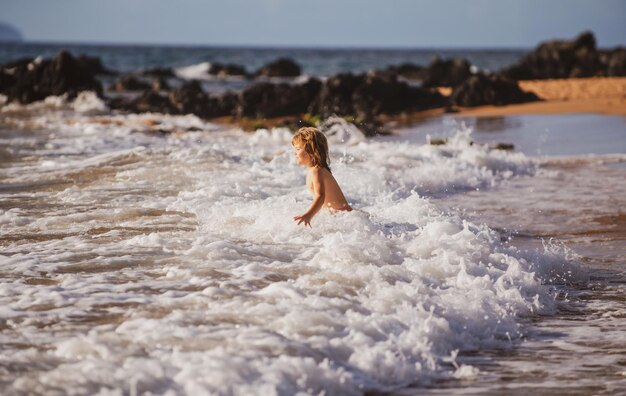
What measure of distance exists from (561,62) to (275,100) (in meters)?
21.9

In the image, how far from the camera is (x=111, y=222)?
8266 millimetres

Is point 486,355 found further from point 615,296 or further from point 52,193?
point 52,193

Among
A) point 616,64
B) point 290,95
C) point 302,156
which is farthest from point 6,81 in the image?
point 302,156

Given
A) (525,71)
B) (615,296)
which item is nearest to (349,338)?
(615,296)

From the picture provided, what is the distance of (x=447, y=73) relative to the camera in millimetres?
42188

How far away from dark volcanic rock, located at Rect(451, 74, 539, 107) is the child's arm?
19.2 meters

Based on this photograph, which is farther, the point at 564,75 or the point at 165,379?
the point at 564,75

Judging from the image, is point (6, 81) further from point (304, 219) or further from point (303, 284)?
point (303, 284)

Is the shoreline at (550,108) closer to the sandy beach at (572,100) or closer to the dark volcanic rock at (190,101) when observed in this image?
the sandy beach at (572,100)

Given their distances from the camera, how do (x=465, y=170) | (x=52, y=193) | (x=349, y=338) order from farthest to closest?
(x=465, y=170), (x=52, y=193), (x=349, y=338)

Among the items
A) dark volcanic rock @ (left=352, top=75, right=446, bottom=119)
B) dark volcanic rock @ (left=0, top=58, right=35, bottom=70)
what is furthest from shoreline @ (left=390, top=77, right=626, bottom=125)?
dark volcanic rock @ (left=0, top=58, right=35, bottom=70)

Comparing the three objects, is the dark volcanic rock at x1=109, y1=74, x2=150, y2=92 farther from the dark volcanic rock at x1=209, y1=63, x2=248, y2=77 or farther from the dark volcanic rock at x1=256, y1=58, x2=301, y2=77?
the dark volcanic rock at x1=256, y1=58, x2=301, y2=77

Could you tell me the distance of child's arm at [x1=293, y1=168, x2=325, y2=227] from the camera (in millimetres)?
7484

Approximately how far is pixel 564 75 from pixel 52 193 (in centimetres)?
3447
